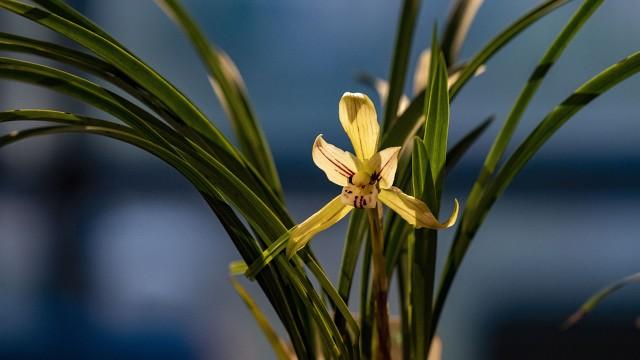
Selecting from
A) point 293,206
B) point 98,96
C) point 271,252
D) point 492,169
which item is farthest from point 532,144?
point 293,206

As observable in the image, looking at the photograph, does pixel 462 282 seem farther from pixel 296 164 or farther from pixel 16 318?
pixel 16 318

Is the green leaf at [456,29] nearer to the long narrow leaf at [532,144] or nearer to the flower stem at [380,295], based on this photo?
the long narrow leaf at [532,144]

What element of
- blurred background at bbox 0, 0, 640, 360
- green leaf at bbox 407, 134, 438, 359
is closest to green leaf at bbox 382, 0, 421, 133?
green leaf at bbox 407, 134, 438, 359

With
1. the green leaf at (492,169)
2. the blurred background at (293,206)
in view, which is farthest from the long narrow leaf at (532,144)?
the blurred background at (293,206)

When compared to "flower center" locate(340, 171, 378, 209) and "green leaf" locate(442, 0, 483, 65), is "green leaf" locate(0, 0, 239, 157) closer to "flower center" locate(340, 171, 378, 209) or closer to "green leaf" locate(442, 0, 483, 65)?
"flower center" locate(340, 171, 378, 209)

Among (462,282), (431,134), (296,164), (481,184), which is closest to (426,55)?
(481,184)

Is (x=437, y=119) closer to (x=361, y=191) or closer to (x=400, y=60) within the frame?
(x=361, y=191)
